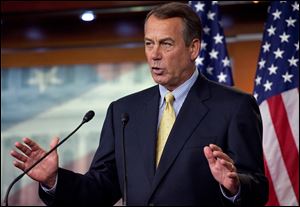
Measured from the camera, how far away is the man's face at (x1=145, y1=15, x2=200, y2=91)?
236 centimetres

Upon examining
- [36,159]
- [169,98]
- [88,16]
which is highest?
[88,16]

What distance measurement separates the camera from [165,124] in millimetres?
2346

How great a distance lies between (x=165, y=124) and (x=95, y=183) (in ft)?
1.13

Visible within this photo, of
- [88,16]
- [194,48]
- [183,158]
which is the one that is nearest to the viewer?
[183,158]

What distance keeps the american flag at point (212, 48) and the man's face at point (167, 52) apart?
1389 millimetres

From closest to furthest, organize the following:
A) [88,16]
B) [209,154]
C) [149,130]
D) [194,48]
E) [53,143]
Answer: [209,154] → [53,143] → [149,130] → [194,48] → [88,16]

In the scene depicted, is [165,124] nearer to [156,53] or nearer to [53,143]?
[156,53]

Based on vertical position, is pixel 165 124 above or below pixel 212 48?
below

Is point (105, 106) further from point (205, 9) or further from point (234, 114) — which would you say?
point (234, 114)

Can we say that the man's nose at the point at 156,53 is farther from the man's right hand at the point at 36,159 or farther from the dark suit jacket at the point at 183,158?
the man's right hand at the point at 36,159

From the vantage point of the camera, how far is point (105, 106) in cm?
448

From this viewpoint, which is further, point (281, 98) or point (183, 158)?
point (281, 98)

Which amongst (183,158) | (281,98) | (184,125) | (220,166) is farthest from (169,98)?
(281,98)

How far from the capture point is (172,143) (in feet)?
7.34
